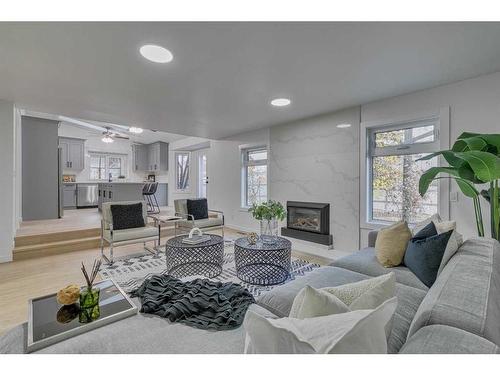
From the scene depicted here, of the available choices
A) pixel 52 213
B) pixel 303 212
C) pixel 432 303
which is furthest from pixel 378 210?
pixel 52 213

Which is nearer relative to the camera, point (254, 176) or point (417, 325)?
point (417, 325)

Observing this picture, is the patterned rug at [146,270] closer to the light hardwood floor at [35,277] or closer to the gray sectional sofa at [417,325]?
the light hardwood floor at [35,277]

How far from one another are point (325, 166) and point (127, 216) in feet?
10.9

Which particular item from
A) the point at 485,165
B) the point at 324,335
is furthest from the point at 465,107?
the point at 324,335

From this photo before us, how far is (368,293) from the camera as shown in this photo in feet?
2.77

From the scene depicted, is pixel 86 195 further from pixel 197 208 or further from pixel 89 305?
pixel 89 305

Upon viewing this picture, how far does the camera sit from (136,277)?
2.87 m

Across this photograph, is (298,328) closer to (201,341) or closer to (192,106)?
(201,341)

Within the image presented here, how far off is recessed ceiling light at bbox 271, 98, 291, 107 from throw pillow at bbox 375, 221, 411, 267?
2057mm

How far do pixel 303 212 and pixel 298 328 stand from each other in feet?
12.1

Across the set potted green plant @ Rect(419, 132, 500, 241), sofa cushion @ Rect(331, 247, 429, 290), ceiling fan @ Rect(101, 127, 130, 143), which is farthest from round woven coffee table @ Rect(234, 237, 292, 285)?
ceiling fan @ Rect(101, 127, 130, 143)

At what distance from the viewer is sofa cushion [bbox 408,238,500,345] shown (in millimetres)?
749
